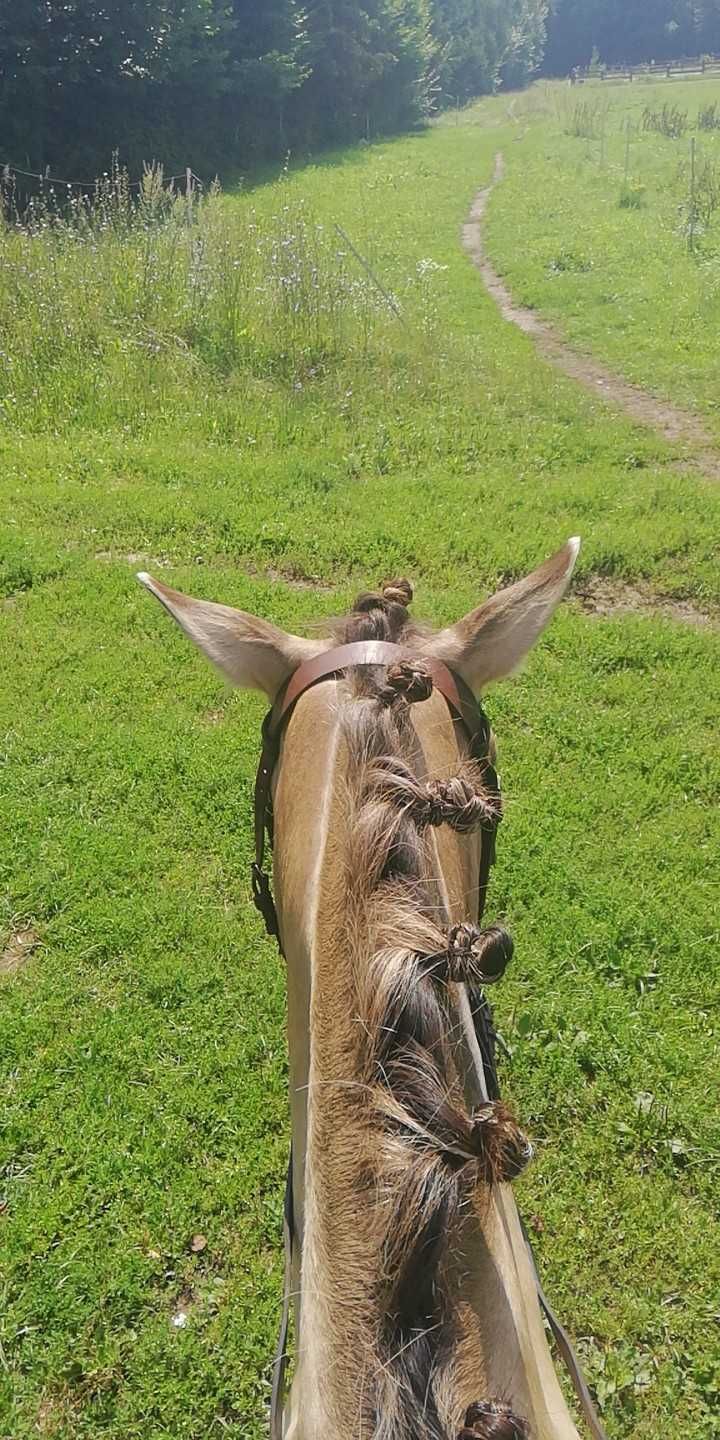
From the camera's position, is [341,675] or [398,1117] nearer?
[398,1117]

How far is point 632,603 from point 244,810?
3.30 meters

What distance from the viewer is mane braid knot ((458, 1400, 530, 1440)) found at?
0.75m

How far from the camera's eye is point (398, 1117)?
910 mm

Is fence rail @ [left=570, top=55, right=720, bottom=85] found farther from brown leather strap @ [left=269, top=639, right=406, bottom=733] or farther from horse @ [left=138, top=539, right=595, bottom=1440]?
horse @ [left=138, top=539, right=595, bottom=1440]

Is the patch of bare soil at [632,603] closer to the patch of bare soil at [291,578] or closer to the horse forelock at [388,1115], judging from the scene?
the patch of bare soil at [291,578]

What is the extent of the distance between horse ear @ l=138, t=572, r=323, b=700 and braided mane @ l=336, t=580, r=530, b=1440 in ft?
1.78

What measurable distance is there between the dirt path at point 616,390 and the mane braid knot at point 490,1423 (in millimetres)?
8150

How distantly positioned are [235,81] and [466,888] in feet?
101

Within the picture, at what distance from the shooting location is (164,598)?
6.09 ft

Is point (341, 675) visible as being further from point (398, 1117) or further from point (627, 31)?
point (627, 31)

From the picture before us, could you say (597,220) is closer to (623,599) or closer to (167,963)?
(623,599)

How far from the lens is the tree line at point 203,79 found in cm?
1956

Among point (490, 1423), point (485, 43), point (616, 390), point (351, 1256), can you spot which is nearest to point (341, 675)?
point (351, 1256)

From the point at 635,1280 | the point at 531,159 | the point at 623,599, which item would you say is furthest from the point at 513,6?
the point at 635,1280
